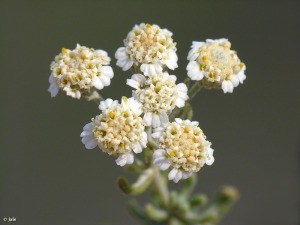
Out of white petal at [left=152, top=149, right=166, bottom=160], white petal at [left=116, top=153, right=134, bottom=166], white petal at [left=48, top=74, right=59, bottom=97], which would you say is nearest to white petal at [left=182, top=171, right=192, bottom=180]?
white petal at [left=152, top=149, right=166, bottom=160]

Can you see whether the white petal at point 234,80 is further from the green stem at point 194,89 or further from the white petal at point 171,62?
the white petal at point 171,62

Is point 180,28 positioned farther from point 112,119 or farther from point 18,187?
point 112,119

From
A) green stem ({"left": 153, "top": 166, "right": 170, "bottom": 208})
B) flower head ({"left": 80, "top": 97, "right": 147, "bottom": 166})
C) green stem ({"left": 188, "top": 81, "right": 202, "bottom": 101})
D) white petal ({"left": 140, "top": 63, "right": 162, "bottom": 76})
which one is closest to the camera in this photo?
flower head ({"left": 80, "top": 97, "right": 147, "bottom": 166})

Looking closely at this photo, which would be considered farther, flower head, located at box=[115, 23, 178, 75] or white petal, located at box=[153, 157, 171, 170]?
flower head, located at box=[115, 23, 178, 75]

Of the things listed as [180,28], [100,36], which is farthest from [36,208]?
[180,28]

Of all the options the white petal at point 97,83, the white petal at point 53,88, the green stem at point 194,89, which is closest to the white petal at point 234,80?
the green stem at point 194,89

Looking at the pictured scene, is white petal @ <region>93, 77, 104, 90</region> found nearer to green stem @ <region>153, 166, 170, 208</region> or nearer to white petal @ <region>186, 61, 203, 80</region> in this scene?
white petal @ <region>186, 61, 203, 80</region>

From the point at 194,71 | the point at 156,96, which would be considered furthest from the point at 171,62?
the point at 156,96

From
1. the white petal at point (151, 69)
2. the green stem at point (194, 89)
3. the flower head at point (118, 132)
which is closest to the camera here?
the flower head at point (118, 132)
